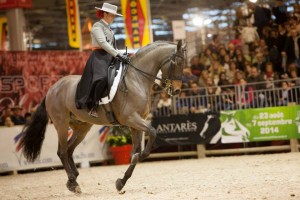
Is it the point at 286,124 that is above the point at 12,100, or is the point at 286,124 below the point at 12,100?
below

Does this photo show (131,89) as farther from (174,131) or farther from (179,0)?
(179,0)

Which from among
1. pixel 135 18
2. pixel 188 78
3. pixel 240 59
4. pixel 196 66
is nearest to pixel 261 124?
pixel 240 59

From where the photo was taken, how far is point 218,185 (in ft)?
31.7

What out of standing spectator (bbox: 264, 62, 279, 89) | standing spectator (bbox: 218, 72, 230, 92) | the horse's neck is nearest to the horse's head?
the horse's neck

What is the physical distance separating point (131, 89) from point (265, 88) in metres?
7.91

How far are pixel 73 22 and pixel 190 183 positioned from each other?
430 inches

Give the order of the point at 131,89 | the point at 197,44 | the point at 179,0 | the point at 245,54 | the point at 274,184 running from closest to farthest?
1. the point at 274,184
2. the point at 131,89
3. the point at 245,54
4. the point at 197,44
5. the point at 179,0

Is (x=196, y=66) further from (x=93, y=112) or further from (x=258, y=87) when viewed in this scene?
(x=93, y=112)

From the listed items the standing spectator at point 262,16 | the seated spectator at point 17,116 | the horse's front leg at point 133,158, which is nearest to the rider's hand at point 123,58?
the horse's front leg at point 133,158

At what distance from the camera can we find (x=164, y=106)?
59.9 ft

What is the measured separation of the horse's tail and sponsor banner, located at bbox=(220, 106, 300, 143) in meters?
7.10

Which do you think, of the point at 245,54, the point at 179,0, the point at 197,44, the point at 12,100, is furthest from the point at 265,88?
the point at 179,0

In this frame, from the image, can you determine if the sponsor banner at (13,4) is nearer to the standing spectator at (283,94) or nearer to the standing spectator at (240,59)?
the standing spectator at (240,59)

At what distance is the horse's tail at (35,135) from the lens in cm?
1154
